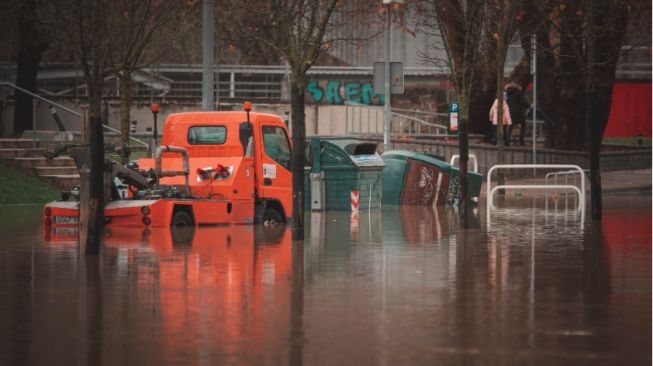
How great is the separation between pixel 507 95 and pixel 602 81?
8.88 ft

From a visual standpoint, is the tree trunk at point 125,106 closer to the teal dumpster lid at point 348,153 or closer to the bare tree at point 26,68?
the teal dumpster lid at point 348,153

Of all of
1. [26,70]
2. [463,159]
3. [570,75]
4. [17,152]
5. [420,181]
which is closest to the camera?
[463,159]

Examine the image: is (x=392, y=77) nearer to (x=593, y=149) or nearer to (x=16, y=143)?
(x=16, y=143)

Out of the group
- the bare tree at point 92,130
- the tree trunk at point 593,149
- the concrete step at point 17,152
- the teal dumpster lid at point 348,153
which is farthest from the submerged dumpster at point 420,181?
the bare tree at point 92,130

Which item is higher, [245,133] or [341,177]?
[245,133]

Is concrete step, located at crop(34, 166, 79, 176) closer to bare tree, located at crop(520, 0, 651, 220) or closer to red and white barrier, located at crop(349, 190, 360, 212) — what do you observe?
red and white barrier, located at crop(349, 190, 360, 212)

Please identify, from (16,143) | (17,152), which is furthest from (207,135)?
(16,143)

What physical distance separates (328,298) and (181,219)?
32.6 ft

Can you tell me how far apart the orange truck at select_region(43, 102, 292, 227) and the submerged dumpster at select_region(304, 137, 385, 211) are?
4.10 metres

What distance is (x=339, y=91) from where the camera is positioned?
59.2 metres

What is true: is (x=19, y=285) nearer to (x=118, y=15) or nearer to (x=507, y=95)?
(x=118, y=15)

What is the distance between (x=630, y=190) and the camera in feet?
129

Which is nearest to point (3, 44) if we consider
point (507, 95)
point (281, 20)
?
point (507, 95)

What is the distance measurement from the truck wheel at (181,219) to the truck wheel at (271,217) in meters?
1.75
